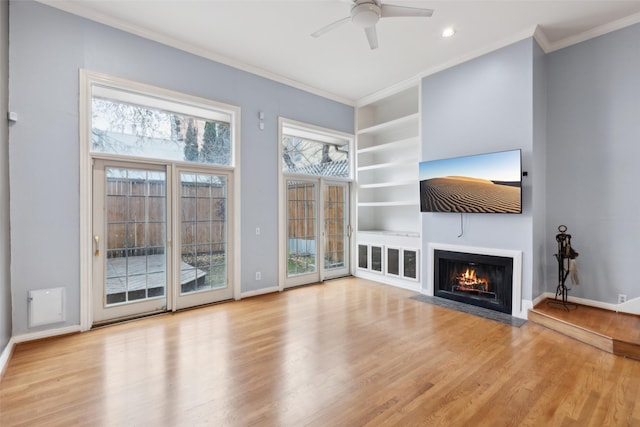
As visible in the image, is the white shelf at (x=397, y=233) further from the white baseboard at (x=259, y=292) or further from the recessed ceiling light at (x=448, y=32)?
the recessed ceiling light at (x=448, y=32)

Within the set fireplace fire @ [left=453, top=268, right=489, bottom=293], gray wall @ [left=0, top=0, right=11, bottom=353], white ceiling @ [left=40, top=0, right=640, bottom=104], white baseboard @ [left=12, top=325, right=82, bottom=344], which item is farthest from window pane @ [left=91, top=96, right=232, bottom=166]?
fireplace fire @ [left=453, top=268, right=489, bottom=293]

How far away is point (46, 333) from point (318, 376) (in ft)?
9.75

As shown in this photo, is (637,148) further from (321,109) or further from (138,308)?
(138,308)

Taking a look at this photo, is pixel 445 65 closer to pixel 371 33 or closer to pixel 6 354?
pixel 371 33

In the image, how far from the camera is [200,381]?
7.99 feet

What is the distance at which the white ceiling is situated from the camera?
132 inches

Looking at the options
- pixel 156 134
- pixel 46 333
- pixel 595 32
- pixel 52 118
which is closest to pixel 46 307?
pixel 46 333

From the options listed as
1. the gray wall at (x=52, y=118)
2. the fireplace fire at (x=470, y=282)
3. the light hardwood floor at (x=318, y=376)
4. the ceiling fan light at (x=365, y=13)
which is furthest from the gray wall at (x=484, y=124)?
the gray wall at (x=52, y=118)

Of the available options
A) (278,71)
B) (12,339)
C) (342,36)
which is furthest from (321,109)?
(12,339)

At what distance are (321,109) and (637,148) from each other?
4419 mm

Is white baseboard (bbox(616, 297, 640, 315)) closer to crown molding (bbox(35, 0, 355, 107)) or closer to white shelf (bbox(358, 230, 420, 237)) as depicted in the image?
white shelf (bbox(358, 230, 420, 237))

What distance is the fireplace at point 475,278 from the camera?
13.3 ft

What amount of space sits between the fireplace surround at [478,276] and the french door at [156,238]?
10.6 ft

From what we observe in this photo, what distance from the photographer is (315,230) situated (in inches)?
227
